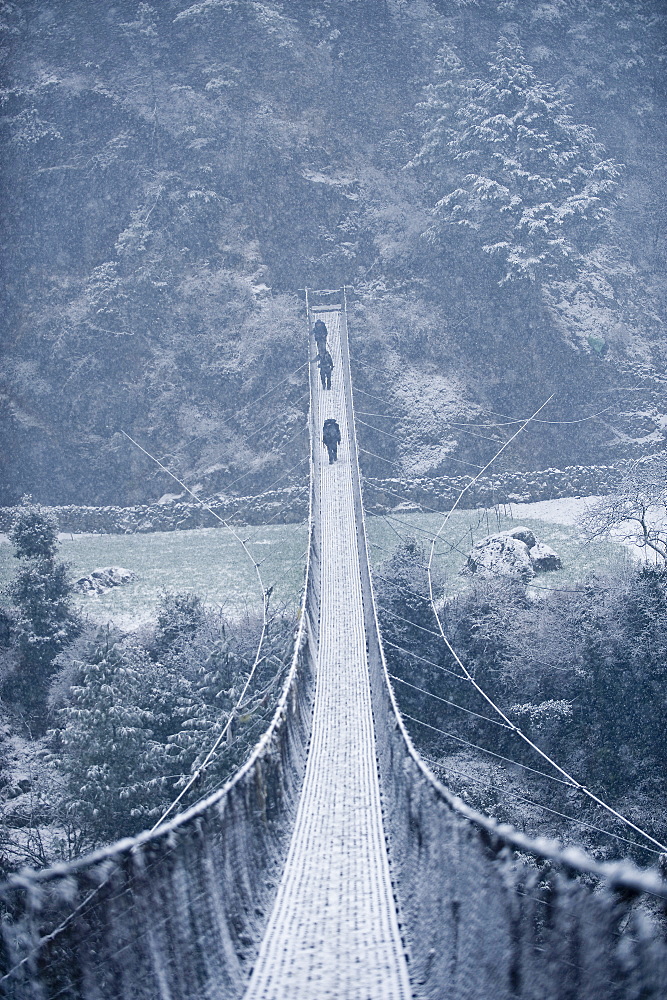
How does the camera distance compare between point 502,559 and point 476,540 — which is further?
point 476,540

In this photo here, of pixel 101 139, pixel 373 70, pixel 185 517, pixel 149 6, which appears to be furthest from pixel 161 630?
pixel 149 6

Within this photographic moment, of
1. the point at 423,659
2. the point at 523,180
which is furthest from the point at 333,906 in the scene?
the point at 523,180

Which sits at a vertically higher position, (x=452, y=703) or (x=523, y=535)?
(x=523, y=535)

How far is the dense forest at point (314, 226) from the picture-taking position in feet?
105

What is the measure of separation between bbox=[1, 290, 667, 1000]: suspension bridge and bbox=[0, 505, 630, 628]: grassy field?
422 inches

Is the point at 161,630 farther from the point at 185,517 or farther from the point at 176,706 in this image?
the point at 185,517

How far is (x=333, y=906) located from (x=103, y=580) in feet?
57.4

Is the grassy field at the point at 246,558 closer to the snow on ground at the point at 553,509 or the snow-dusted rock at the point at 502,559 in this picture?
the snow on ground at the point at 553,509

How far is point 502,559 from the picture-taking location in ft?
69.1

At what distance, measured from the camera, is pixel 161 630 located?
18828mm

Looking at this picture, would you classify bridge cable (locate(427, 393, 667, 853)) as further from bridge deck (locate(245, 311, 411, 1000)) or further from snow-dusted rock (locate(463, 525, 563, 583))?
bridge deck (locate(245, 311, 411, 1000))

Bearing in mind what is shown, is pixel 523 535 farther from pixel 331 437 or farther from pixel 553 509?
pixel 331 437

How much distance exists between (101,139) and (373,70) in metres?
12.8

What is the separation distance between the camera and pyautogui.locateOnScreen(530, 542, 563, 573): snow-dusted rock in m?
21.6
